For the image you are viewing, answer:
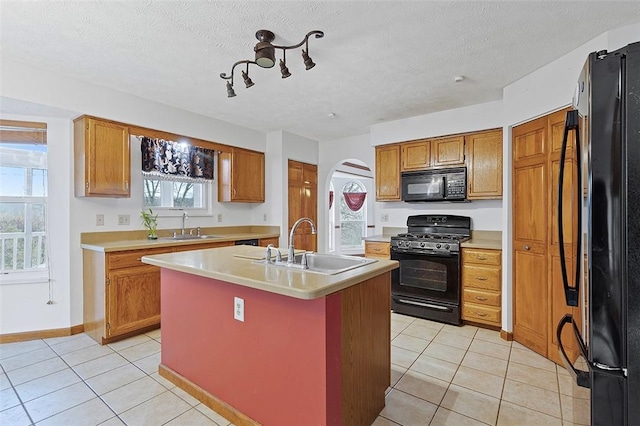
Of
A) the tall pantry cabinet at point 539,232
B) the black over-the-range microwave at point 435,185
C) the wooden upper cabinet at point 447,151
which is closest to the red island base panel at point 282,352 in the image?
the tall pantry cabinet at point 539,232

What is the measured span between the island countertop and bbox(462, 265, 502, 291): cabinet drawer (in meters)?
1.82

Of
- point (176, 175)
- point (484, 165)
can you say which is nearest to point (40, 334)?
point (176, 175)

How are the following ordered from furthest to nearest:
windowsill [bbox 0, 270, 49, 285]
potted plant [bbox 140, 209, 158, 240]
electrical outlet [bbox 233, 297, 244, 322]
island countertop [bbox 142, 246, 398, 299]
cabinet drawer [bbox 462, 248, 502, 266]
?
potted plant [bbox 140, 209, 158, 240] < cabinet drawer [bbox 462, 248, 502, 266] < windowsill [bbox 0, 270, 49, 285] < electrical outlet [bbox 233, 297, 244, 322] < island countertop [bbox 142, 246, 398, 299]

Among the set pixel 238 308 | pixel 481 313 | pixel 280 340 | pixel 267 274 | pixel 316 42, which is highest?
pixel 316 42

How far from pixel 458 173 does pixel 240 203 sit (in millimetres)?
3159

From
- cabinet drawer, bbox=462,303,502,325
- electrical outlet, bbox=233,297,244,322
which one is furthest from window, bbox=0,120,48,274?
cabinet drawer, bbox=462,303,502,325

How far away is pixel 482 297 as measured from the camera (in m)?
3.24

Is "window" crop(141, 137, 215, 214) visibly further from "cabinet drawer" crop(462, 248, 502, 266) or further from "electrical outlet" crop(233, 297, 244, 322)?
"cabinet drawer" crop(462, 248, 502, 266)

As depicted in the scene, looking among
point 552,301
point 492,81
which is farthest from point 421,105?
point 552,301

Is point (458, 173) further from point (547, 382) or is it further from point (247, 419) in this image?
point (247, 419)

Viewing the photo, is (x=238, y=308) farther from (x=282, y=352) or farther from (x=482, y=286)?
(x=482, y=286)

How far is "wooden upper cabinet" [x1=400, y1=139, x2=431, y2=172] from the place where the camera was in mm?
3953

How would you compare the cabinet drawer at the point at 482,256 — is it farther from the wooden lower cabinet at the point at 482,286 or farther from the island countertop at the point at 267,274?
the island countertop at the point at 267,274

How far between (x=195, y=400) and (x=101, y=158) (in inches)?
96.8
